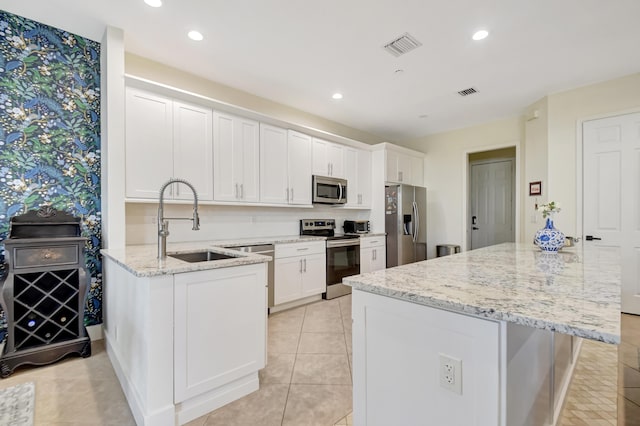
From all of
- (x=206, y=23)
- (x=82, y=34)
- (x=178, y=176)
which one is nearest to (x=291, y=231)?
(x=178, y=176)

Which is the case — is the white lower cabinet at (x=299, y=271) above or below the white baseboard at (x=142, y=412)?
above

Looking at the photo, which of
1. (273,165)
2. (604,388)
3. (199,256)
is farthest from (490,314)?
(273,165)

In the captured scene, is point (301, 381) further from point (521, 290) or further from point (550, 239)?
point (550, 239)

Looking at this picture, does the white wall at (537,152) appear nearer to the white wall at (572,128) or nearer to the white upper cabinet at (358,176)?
the white wall at (572,128)

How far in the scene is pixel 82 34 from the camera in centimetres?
260

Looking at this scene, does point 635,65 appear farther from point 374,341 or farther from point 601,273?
point 374,341

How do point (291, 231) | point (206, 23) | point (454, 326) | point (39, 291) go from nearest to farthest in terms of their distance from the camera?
point (454, 326)
point (39, 291)
point (206, 23)
point (291, 231)

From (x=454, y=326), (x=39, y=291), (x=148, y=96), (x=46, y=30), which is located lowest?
(x=39, y=291)

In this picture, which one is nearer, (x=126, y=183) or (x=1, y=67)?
(x=1, y=67)

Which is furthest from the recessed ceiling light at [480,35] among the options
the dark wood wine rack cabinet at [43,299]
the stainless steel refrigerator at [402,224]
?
the dark wood wine rack cabinet at [43,299]

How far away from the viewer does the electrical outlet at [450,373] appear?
89 centimetres

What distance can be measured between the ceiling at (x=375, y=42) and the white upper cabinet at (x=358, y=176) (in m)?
1.02

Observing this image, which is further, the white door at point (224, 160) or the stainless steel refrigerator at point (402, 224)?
the stainless steel refrigerator at point (402, 224)

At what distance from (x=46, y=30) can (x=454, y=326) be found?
3671 mm
